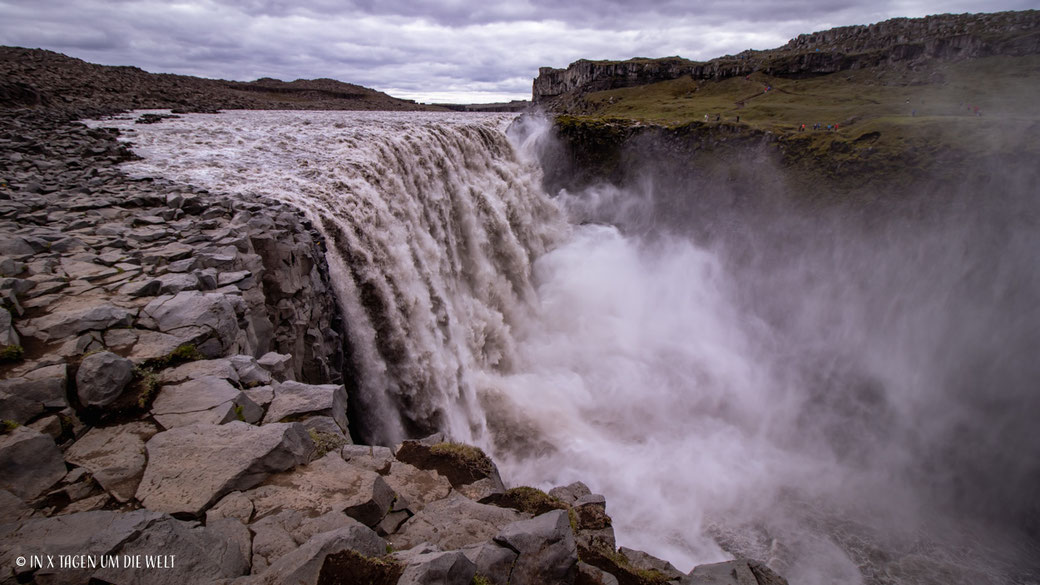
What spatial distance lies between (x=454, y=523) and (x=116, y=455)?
3557mm

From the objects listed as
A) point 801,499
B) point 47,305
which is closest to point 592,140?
point 801,499

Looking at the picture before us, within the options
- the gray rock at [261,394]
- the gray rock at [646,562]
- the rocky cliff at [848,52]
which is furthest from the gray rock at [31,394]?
the rocky cliff at [848,52]

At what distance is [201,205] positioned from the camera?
1180 centimetres

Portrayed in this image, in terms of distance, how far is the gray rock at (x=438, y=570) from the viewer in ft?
11.6

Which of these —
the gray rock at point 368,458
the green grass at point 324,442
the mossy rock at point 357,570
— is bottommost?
the gray rock at point 368,458

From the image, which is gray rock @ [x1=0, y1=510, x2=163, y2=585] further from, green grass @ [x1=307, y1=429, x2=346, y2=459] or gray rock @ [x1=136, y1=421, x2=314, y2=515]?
green grass @ [x1=307, y1=429, x2=346, y2=459]

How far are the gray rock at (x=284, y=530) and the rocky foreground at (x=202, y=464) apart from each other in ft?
0.05

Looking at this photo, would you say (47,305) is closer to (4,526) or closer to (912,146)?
(4,526)

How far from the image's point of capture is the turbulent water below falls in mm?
15039

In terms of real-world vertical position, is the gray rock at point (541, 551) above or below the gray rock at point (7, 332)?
below

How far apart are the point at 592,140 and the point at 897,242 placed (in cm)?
2409

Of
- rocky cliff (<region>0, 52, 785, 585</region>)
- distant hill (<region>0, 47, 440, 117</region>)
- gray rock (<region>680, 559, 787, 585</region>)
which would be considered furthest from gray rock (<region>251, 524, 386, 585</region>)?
distant hill (<region>0, 47, 440, 117</region>)

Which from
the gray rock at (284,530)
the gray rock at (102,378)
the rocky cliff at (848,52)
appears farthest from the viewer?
the rocky cliff at (848,52)

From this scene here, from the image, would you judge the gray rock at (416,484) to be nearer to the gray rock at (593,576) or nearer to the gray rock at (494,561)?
the gray rock at (494,561)
